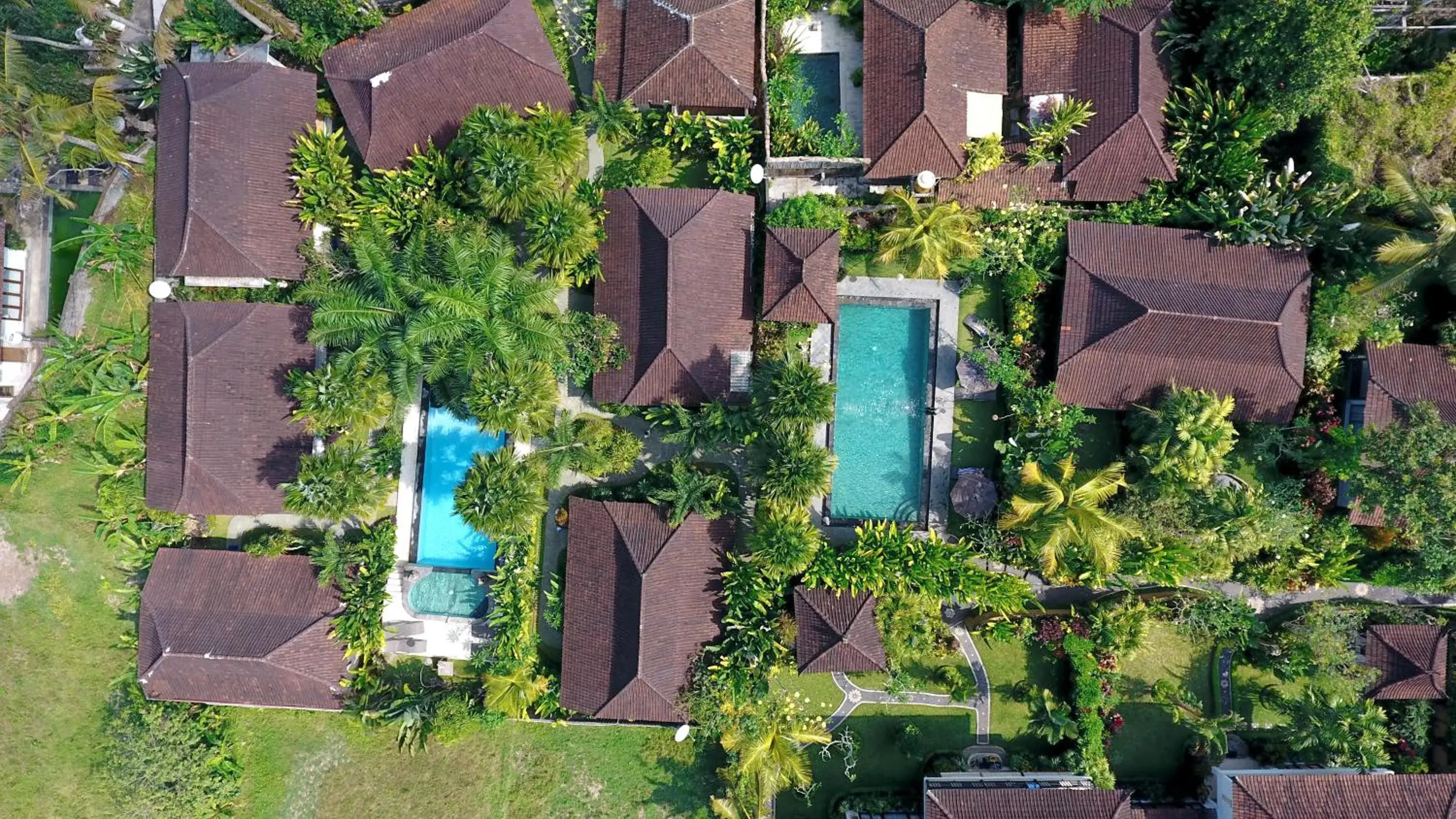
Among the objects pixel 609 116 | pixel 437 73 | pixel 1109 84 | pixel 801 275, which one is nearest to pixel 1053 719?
pixel 801 275

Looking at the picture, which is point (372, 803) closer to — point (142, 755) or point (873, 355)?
point (142, 755)

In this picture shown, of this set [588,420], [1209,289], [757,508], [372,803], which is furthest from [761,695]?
[1209,289]

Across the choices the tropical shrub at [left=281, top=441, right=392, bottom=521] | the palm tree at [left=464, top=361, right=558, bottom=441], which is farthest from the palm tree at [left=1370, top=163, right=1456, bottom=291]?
the tropical shrub at [left=281, top=441, right=392, bottom=521]

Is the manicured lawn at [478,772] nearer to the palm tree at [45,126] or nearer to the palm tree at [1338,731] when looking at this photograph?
the palm tree at [1338,731]

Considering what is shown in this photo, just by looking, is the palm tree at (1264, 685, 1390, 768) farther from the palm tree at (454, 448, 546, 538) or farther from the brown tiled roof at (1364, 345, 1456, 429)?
the palm tree at (454, 448, 546, 538)

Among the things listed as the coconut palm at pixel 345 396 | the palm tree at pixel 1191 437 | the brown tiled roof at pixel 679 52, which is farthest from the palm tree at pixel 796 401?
the coconut palm at pixel 345 396
